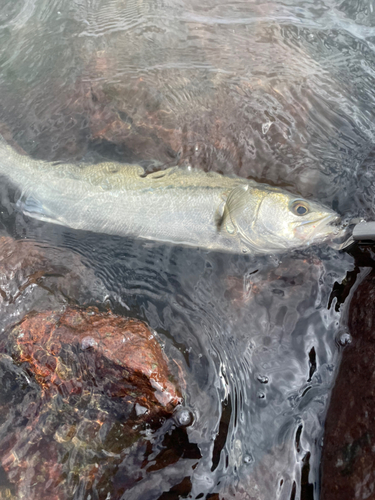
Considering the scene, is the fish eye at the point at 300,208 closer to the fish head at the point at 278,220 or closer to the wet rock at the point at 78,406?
the fish head at the point at 278,220

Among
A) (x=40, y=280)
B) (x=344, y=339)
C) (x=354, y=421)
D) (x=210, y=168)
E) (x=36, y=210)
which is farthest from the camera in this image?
(x=210, y=168)

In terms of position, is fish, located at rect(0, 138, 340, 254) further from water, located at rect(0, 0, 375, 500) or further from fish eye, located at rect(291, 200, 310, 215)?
water, located at rect(0, 0, 375, 500)

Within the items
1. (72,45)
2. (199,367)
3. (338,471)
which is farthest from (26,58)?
(338,471)

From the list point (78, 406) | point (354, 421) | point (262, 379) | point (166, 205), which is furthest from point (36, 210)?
point (354, 421)

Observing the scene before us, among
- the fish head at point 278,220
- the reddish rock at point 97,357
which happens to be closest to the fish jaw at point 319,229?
the fish head at point 278,220

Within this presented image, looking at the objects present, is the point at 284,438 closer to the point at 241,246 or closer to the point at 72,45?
the point at 241,246

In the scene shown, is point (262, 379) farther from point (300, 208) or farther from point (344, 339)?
point (300, 208)
